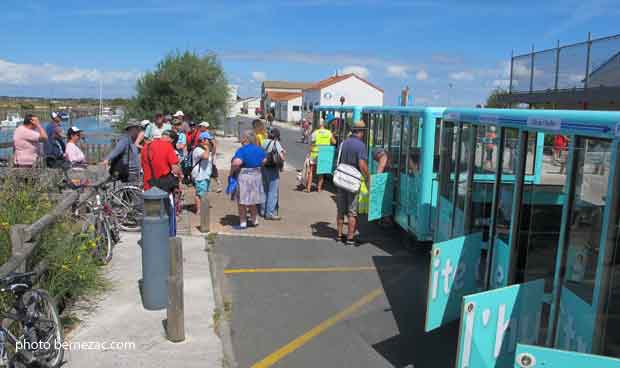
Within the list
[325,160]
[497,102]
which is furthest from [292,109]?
[325,160]

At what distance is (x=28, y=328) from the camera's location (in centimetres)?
427

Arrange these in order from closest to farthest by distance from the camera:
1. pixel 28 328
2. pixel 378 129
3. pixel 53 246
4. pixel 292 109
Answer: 1. pixel 28 328
2. pixel 53 246
3. pixel 378 129
4. pixel 292 109

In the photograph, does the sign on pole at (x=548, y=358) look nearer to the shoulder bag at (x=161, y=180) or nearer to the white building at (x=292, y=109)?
the shoulder bag at (x=161, y=180)

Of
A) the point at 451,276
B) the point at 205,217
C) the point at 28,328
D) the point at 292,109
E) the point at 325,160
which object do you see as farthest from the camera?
the point at 292,109

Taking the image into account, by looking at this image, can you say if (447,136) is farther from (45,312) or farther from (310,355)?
(45,312)

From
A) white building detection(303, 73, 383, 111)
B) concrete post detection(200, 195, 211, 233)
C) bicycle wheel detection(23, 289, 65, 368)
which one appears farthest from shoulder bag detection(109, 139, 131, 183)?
white building detection(303, 73, 383, 111)

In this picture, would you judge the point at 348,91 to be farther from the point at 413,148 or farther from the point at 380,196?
the point at 413,148

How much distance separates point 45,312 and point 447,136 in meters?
4.74

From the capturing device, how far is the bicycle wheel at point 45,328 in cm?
435

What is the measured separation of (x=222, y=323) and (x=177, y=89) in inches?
850

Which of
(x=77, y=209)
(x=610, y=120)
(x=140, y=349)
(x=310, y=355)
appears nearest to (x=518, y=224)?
(x=610, y=120)

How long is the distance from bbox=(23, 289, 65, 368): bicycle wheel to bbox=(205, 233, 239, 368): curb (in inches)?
52.9

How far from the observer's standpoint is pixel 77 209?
7.12m

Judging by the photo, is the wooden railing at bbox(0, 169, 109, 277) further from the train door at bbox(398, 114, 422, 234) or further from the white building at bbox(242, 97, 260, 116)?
the white building at bbox(242, 97, 260, 116)
